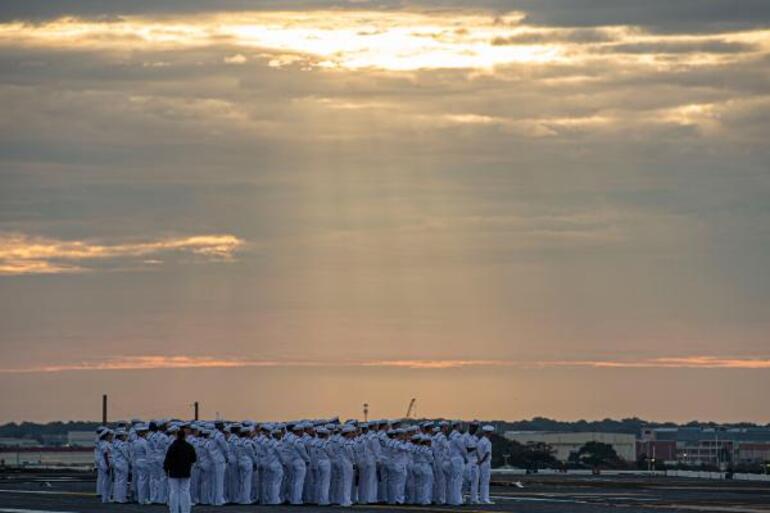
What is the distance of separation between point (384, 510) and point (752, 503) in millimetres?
12302

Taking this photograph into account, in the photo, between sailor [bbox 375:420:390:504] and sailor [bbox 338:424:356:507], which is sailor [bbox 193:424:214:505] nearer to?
sailor [bbox 338:424:356:507]

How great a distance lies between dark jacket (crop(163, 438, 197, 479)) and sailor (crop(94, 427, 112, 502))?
1315 cm

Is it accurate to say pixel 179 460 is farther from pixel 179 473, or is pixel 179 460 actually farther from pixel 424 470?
pixel 424 470

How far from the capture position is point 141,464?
5153cm

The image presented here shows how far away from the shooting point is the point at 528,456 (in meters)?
145

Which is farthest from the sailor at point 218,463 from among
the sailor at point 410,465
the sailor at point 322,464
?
the sailor at point 410,465

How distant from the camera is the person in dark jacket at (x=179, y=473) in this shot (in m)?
39.8

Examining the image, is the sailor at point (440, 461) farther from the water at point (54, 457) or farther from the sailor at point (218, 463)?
the water at point (54, 457)

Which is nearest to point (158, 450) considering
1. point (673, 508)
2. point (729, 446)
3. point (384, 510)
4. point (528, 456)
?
point (384, 510)

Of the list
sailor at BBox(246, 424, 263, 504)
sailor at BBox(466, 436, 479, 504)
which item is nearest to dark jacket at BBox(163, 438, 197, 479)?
sailor at BBox(246, 424, 263, 504)

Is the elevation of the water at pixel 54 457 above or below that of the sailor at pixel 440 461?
above

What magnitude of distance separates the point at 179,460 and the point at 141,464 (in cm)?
1203

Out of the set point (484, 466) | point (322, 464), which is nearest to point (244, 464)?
point (322, 464)

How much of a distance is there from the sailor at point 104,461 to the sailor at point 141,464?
1331 millimetres
